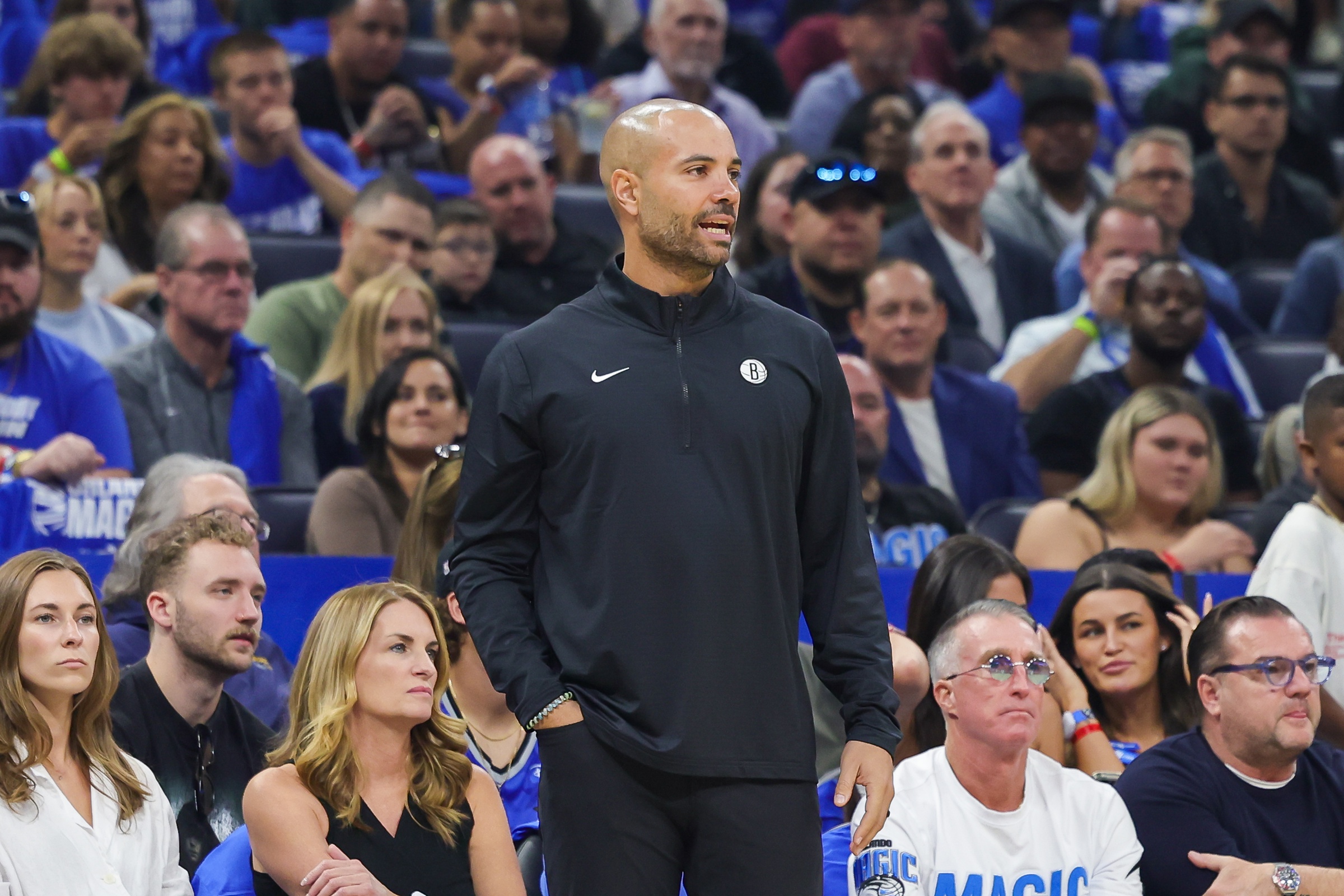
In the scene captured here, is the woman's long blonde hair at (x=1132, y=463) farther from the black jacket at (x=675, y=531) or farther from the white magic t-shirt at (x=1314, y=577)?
the black jacket at (x=675, y=531)

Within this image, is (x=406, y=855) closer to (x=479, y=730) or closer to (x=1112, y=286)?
(x=479, y=730)

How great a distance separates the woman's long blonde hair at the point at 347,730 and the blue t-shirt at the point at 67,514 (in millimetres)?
1281

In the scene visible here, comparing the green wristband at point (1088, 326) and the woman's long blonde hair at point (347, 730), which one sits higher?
the green wristband at point (1088, 326)

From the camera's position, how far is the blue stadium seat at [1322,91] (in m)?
9.73

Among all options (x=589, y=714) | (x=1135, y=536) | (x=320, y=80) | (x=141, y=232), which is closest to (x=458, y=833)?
(x=589, y=714)

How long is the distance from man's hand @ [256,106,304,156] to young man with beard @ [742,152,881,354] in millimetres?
1805

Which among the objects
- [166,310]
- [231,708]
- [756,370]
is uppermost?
[166,310]

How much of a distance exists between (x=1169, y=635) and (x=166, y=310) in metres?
3.17

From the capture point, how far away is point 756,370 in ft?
8.12

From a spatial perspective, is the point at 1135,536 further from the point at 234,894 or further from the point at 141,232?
the point at 141,232

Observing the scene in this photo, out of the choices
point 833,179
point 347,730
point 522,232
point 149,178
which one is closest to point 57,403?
point 149,178

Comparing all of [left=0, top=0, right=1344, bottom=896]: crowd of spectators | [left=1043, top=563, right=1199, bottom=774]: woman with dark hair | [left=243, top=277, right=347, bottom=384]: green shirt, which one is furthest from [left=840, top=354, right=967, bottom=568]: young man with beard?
[left=243, top=277, right=347, bottom=384]: green shirt

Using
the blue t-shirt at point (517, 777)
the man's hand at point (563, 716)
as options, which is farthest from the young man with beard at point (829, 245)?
the man's hand at point (563, 716)

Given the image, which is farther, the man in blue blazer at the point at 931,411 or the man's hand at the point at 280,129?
the man's hand at the point at 280,129
